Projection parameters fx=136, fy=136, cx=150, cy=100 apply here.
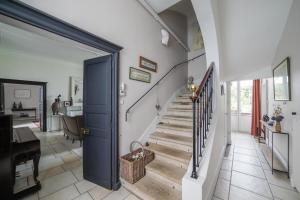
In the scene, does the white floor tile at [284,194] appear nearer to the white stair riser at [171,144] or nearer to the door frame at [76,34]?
the white stair riser at [171,144]

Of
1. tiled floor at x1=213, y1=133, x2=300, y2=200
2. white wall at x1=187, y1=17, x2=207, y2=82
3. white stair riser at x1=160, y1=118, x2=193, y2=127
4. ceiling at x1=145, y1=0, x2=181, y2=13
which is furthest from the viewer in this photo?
white wall at x1=187, y1=17, x2=207, y2=82

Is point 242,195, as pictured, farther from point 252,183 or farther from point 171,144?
point 171,144

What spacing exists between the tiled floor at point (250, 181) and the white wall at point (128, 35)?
1717mm

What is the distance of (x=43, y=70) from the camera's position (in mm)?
5312

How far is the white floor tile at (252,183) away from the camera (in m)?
2.04

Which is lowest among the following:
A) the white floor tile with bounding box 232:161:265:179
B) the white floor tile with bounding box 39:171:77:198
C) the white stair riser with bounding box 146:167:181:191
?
the white floor tile with bounding box 232:161:265:179

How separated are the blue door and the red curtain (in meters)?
5.70

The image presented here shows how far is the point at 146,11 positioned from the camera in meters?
2.92

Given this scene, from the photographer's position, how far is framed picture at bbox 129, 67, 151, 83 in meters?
2.51

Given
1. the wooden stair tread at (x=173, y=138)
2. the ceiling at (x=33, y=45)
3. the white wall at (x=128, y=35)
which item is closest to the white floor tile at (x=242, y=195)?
the wooden stair tread at (x=173, y=138)

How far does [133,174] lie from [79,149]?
2.46 m

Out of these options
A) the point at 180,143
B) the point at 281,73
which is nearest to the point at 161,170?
the point at 180,143

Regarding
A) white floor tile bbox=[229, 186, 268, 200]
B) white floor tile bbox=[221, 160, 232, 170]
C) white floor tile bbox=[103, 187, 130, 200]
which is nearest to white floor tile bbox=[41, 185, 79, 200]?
white floor tile bbox=[103, 187, 130, 200]

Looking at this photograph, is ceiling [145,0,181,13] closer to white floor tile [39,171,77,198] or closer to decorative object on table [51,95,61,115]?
white floor tile [39,171,77,198]
